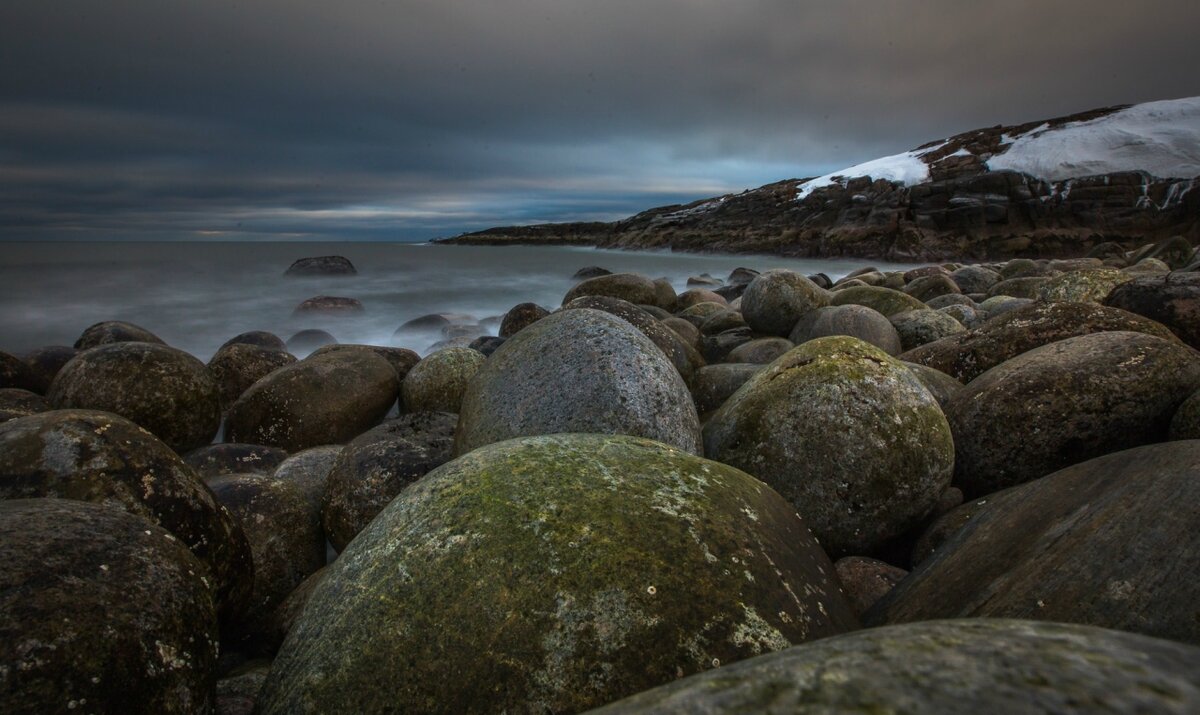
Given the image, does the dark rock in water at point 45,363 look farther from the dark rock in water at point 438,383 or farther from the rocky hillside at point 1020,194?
the rocky hillside at point 1020,194

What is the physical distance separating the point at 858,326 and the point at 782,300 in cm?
203

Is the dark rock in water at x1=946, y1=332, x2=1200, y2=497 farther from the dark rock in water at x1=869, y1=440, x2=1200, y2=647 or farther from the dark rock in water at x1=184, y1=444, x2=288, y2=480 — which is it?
the dark rock in water at x1=184, y1=444, x2=288, y2=480

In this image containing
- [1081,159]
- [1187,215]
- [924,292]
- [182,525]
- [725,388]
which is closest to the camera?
[182,525]

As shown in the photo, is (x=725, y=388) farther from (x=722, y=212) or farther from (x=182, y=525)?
(x=722, y=212)

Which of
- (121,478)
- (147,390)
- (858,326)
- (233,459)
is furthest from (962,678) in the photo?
(858,326)

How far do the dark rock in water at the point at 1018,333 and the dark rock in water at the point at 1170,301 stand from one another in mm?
567

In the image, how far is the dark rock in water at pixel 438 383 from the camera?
7.63 m

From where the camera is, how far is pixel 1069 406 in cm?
420

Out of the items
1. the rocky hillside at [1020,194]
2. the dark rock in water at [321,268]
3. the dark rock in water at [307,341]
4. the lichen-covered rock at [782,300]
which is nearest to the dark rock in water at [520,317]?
the lichen-covered rock at [782,300]

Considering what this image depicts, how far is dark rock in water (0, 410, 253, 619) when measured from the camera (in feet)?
10.1

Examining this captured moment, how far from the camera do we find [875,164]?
6116 cm

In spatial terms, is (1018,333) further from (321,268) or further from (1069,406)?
(321,268)

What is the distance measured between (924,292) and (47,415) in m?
15.1

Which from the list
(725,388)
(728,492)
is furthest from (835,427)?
(725,388)
